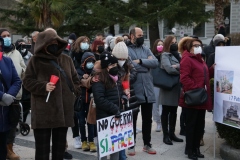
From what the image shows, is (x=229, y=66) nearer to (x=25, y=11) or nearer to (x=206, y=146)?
(x=206, y=146)

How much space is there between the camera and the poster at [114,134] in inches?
180

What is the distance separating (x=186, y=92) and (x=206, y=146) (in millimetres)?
1475

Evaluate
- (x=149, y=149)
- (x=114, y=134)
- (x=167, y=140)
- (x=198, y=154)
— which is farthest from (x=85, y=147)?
(x=198, y=154)

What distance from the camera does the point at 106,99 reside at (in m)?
4.68

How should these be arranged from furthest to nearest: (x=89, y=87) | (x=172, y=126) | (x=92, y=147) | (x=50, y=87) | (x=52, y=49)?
(x=172, y=126), (x=92, y=147), (x=89, y=87), (x=52, y=49), (x=50, y=87)

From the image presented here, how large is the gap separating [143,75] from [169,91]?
0.88m

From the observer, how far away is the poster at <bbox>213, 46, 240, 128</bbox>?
5246mm

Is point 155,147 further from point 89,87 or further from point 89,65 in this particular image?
point 89,65

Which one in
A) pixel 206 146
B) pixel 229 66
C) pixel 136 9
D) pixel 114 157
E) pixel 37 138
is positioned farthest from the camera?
pixel 136 9

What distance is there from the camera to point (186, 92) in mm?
5625

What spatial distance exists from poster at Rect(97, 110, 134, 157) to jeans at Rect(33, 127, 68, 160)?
0.46 m

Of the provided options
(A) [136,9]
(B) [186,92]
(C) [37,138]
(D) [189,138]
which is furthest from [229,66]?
(A) [136,9]

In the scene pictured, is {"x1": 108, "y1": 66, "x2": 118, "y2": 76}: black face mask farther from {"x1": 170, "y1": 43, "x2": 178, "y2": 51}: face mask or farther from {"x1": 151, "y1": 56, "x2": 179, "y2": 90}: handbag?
{"x1": 170, "y1": 43, "x2": 178, "y2": 51}: face mask

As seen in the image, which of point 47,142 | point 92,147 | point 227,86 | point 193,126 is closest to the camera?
point 47,142
